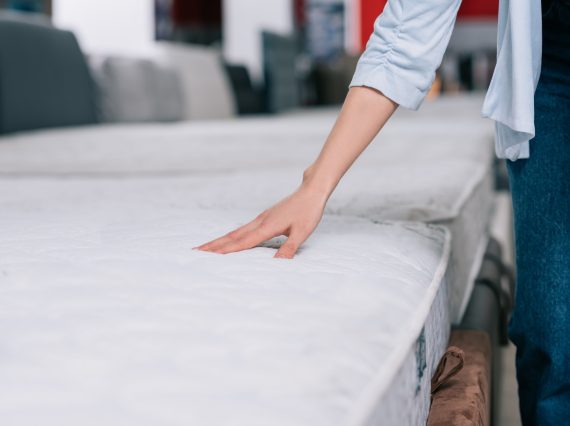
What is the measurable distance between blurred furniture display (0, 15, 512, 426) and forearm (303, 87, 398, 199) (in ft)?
0.22

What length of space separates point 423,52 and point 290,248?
25 cm

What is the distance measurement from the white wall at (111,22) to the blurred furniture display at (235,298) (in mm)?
2708

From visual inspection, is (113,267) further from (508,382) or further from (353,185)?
(508,382)

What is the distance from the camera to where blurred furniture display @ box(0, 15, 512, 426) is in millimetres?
475

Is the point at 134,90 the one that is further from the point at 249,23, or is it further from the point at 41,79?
the point at 249,23

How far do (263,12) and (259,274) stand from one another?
5.18 m

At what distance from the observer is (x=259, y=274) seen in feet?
2.27

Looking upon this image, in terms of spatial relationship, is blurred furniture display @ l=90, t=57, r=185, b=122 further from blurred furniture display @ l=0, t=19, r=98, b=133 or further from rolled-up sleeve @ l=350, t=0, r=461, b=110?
rolled-up sleeve @ l=350, t=0, r=461, b=110

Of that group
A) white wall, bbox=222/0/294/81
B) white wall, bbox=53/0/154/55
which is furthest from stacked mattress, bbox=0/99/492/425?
white wall, bbox=222/0/294/81

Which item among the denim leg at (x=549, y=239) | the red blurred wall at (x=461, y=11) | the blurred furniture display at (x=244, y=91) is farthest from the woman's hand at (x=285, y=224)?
the red blurred wall at (x=461, y=11)

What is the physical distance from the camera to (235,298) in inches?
24.4

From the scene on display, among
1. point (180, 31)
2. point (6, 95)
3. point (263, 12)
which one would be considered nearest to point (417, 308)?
point (6, 95)

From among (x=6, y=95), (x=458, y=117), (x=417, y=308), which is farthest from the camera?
(x=458, y=117)

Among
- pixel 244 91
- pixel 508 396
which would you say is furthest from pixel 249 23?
pixel 508 396
